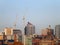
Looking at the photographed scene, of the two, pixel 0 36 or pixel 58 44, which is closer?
pixel 58 44

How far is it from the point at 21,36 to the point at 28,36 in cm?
77

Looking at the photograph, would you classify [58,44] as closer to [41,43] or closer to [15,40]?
[41,43]

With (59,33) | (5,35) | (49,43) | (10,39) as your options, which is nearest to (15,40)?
(10,39)

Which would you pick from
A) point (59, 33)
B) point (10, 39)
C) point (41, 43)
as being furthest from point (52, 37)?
point (10, 39)

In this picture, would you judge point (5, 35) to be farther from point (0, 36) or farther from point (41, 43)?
point (41, 43)

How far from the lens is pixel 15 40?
730 inches

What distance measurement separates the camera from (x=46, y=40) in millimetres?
18688

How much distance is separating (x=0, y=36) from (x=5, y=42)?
198 cm

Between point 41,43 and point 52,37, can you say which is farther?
point 52,37

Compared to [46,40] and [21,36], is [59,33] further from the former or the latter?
[21,36]

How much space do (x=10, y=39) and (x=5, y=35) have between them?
4.83 ft

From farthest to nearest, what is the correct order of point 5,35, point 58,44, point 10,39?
1. point 5,35
2. point 10,39
3. point 58,44

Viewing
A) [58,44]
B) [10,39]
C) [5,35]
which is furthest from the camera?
[5,35]

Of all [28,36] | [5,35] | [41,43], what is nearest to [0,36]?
[5,35]
